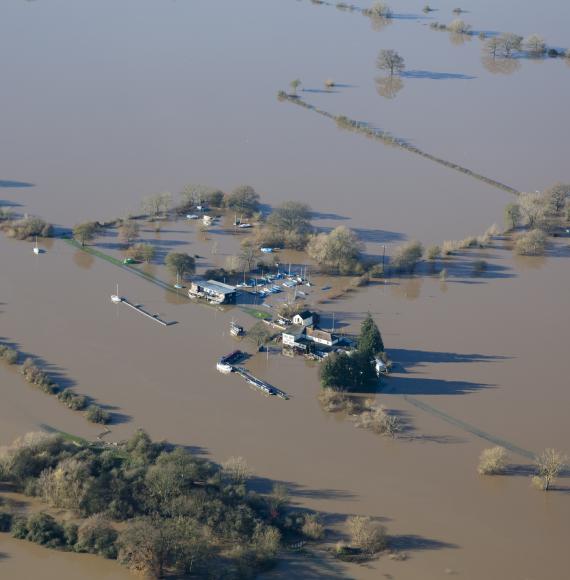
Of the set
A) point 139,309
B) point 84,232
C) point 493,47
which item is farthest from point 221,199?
point 493,47

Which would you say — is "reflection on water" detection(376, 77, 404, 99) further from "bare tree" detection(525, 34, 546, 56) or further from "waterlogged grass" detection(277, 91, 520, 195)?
"bare tree" detection(525, 34, 546, 56)

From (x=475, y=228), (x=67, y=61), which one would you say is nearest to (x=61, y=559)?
(x=475, y=228)

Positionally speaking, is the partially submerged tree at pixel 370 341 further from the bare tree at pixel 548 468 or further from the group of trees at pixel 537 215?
the group of trees at pixel 537 215

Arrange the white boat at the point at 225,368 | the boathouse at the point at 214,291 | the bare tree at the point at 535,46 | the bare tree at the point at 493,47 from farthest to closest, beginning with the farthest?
the bare tree at the point at 535,46
the bare tree at the point at 493,47
the boathouse at the point at 214,291
the white boat at the point at 225,368

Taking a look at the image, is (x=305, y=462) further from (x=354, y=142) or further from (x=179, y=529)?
(x=354, y=142)

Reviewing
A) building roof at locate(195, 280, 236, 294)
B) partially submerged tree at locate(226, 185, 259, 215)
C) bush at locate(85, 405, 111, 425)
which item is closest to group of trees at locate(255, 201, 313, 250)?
partially submerged tree at locate(226, 185, 259, 215)

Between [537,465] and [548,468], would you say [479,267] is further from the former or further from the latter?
[548,468]

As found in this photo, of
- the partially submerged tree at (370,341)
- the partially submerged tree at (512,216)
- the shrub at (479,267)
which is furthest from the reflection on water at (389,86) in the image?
the partially submerged tree at (370,341)
